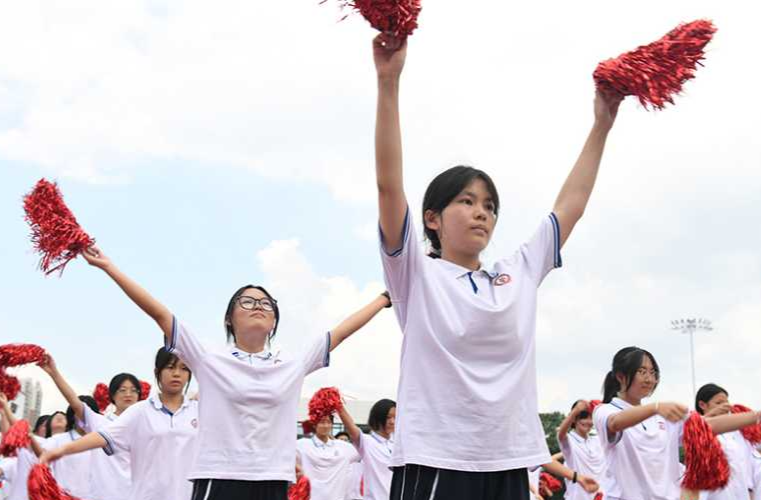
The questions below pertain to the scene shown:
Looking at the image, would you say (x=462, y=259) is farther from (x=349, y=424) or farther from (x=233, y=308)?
(x=349, y=424)

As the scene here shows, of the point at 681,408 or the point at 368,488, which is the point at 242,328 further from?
the point at 368,488

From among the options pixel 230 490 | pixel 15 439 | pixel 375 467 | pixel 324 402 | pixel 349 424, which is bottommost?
pixel 230 490

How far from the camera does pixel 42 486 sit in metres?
6.30

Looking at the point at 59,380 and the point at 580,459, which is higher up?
the point at 59,380

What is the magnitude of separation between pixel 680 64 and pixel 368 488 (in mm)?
8665

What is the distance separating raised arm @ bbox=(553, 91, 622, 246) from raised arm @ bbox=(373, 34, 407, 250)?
0.75 metres

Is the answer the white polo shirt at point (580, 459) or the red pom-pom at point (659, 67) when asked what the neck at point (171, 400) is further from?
the white polo shirt at point (580, 459)

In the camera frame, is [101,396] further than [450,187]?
Yes

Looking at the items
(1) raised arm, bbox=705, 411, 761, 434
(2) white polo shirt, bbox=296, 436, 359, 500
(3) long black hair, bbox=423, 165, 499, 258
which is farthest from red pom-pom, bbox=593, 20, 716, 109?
(2) white polo shirt, bbox=296, 436, 359, 500

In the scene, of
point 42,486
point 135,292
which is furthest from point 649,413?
point 42,486

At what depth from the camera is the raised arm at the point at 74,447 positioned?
6051 mm

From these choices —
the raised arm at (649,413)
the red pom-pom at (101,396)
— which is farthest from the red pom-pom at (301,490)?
the raised arm at (649,413)

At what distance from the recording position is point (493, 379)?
120 inches

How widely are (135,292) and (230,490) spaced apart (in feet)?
4.15
